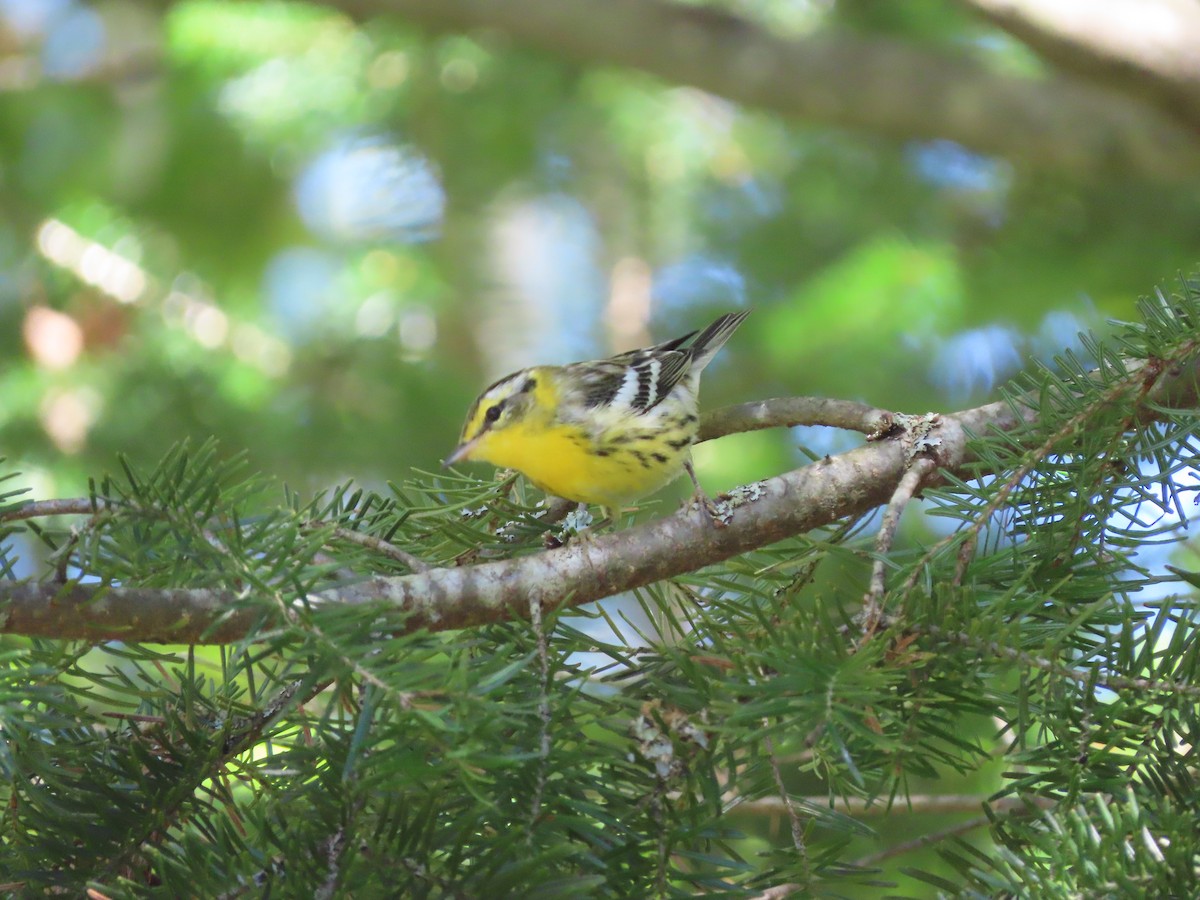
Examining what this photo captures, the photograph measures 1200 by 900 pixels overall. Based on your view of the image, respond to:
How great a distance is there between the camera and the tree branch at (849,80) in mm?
3502

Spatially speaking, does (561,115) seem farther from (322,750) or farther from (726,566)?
(322,750)

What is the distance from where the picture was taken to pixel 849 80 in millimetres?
3670

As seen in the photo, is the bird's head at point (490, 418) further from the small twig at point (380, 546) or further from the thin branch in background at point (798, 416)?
the small twig at point (380, 546)

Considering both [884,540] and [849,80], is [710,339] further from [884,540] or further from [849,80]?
[884,540]

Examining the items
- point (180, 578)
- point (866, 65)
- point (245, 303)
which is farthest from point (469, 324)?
point (180, 578)

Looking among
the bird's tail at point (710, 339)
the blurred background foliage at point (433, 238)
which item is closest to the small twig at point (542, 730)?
the bird's tail at point (710, 339)

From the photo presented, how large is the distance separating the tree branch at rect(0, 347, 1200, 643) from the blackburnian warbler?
659 mm

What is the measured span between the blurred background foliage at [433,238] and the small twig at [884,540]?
4.99ft

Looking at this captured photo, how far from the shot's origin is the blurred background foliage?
123 inches

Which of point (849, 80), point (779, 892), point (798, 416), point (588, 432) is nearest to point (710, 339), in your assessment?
point (588, 432)

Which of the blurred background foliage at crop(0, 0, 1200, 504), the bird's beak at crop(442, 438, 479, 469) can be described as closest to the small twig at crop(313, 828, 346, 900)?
the bird's beak at crop(442, 438, 479, 469)

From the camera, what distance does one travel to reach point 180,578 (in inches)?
43.5

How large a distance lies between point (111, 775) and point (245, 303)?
11.2ft

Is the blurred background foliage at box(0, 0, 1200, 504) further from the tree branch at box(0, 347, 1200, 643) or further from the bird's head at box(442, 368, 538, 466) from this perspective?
the tree branch at box(0, 347, 1200, 643)
